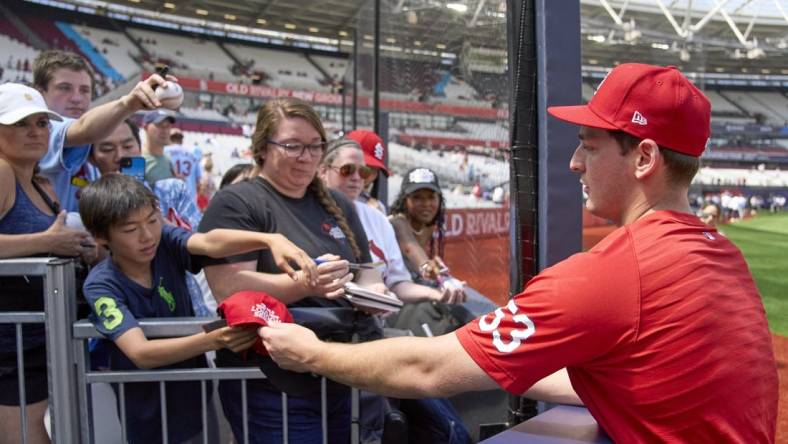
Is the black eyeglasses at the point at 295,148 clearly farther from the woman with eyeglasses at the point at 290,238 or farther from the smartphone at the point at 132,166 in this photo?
the smartphone at the point at 132,166

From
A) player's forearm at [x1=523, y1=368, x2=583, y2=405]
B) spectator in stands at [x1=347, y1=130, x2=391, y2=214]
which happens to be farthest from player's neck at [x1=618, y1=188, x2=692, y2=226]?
spectator in stands at [x1=347, y1=130, x2=391, y2=214]

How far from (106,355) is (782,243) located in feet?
64.8

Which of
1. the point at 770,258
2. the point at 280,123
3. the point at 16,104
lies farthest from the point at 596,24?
the point at 16,104

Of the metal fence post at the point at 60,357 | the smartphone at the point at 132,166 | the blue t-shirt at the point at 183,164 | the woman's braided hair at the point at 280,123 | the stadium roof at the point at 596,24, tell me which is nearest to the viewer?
the metal fence post at the point at 60,357

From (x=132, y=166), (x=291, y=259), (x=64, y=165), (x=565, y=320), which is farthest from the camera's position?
(x=132, y=166)

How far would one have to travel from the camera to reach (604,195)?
1.38 meters

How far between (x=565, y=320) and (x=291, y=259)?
3.08 feet

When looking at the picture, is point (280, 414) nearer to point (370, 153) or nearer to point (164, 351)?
Result: point (164, 351)

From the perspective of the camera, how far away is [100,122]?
232 centimetres

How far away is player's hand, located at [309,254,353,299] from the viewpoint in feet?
5.78

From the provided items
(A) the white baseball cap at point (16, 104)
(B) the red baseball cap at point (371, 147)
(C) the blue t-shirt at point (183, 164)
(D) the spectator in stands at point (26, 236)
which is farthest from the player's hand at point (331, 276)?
(C) the blue t-shirt at point (183, 164)

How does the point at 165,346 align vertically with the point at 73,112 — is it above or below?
below

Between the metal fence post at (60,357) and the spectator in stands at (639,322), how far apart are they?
0.89 m

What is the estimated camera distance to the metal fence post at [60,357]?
1692 millimetres
